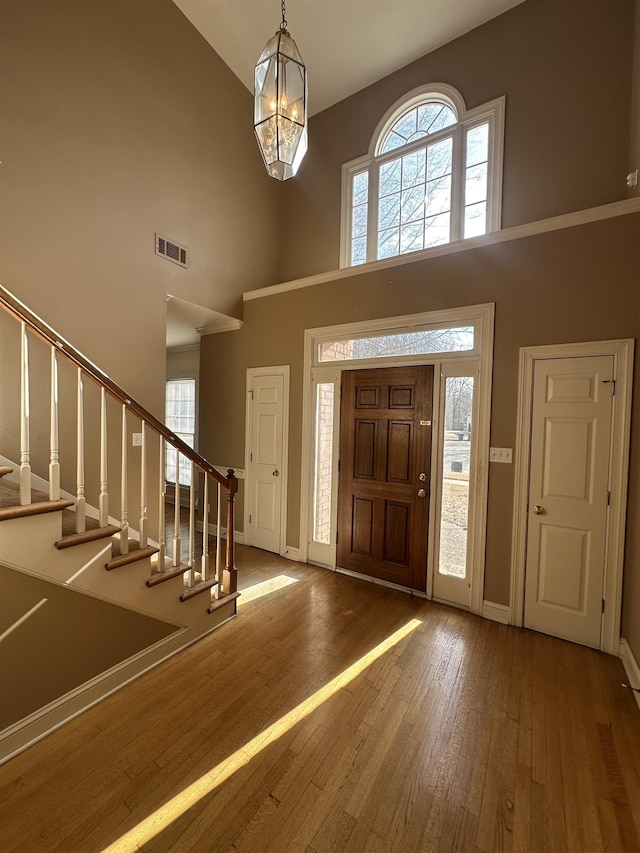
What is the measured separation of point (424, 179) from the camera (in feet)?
11.8

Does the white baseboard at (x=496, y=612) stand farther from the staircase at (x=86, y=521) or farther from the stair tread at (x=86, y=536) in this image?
the stair tread at (x=86, y=536)

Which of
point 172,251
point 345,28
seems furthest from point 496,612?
point 345,28

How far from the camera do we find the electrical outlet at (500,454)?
2.76 m

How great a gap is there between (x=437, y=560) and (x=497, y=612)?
0.56 m

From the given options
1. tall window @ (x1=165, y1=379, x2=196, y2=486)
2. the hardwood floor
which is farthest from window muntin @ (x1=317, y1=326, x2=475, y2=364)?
tall window @ (x1=165, y1=379, x2=196, y2=486)

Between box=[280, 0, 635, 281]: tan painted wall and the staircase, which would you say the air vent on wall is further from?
box=[280, 0, 635, 281]: tan painted wall

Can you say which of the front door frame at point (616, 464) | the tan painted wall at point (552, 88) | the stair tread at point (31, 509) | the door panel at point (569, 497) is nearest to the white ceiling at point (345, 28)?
the tan painted wall at point (552, 88)

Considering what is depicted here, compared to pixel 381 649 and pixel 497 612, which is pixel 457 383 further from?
pixel 381 649

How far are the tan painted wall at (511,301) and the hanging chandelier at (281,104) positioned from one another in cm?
175

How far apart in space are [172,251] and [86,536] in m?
2.76

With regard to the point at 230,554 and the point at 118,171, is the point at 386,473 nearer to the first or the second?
the point at 230,554

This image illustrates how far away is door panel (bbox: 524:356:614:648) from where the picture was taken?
2463 mm

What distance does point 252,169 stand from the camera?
4.12m

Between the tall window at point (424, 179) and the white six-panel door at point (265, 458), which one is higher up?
A: the tall window at point (424, 179)
